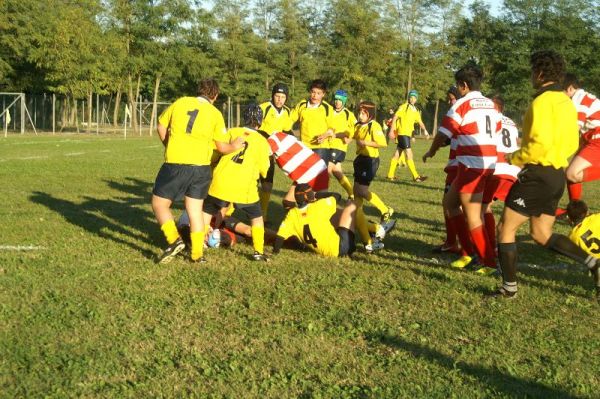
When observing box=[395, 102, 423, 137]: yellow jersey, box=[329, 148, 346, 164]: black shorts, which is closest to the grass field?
box=[329, 148, 346, 164]: black shorts

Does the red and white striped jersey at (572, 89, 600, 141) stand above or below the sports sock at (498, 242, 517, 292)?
above

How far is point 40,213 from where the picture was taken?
956cm

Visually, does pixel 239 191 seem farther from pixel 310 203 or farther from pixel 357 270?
pixel 357 270

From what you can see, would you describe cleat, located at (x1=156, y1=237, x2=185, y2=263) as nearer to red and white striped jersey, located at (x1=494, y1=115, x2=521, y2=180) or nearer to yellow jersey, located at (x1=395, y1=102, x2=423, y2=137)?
red and white striped jersey, located at (x1=494, y1=115, x2=521, y2=180)

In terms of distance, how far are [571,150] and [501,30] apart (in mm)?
56167

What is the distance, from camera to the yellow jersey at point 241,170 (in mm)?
7000

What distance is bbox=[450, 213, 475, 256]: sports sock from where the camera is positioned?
6965 mm

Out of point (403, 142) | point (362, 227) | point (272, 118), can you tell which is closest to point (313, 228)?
point (362, 227)

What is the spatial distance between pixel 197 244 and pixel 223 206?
0.60 m

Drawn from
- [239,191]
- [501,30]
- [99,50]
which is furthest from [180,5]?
[239,191]

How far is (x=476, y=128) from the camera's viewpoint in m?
6.41

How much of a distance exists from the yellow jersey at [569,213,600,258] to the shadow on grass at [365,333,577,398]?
2440 mm

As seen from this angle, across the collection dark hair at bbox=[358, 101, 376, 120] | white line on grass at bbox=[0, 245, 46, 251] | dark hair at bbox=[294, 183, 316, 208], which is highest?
dark hair at bbox=[358, 101, 376, 120]

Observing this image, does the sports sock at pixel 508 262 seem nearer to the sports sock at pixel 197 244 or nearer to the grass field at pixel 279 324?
the grass field at pixel 279 324
